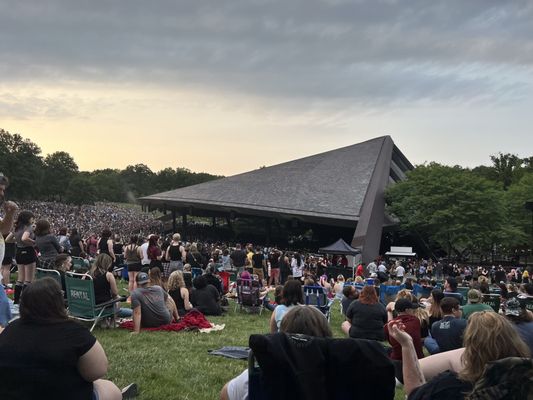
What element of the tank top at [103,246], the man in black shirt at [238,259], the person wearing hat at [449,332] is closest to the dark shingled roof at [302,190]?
the man in black shirt at [238,259]

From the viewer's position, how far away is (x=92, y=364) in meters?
3.36

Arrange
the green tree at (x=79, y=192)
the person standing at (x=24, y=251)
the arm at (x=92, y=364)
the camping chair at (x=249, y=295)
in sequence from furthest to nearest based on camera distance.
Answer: the green tree at (x=79, y=192), the camping chair at (x=249, y=295), the person standing at (x=24, y=251), the arm at (x=92, y=364)

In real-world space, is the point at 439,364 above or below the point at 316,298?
above

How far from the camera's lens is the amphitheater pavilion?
4019 cm

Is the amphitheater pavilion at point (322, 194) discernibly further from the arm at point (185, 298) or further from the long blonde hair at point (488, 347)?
the long blonde hair at point (488, 347)

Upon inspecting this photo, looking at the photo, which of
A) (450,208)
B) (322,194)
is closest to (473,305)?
(450,208)

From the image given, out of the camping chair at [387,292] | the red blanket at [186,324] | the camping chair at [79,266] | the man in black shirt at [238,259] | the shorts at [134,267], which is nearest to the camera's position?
the red blanket at [186,324]

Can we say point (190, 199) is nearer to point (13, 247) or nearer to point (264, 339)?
point (13, 247)

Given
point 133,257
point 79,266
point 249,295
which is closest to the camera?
point 249,295

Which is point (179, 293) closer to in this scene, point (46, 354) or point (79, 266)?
point (79, 266)

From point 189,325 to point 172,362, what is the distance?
264 centimetres

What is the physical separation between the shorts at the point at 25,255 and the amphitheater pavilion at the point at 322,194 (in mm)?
29530

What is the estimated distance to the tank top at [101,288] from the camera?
8.58 m

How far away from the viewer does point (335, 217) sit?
129ft
